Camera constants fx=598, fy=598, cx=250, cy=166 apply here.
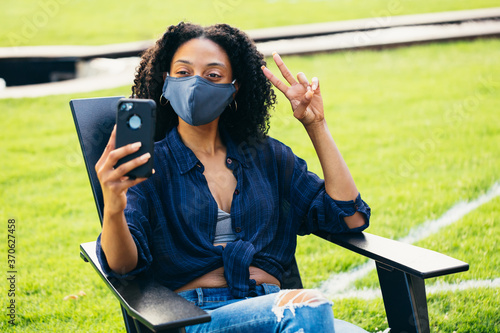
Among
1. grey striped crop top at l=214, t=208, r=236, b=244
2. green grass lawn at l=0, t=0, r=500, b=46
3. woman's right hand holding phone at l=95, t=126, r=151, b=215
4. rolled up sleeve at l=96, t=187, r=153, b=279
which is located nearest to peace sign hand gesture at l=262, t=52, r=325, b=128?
grey striped crop top at l=214, t=208, r=236, b=244

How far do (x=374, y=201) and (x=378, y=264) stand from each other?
9.98 feet

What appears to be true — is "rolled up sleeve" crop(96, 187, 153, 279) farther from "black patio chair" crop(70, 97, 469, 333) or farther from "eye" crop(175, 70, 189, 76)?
"eye" crop(175, 70, 189, 76)

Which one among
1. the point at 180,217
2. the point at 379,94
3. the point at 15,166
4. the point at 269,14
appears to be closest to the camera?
the point at 180,217

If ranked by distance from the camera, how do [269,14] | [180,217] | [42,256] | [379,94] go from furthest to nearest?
[269,14] → [379,94] → [42,256] → [180,217]

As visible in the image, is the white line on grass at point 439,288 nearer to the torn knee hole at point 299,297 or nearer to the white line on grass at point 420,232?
the white line on grass at point 420,232

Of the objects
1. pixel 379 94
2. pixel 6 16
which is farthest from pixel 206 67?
pixel 6 16

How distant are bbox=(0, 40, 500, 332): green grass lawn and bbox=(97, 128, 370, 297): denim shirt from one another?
3.61 ft

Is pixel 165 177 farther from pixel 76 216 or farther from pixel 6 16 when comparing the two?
pixel 6 16

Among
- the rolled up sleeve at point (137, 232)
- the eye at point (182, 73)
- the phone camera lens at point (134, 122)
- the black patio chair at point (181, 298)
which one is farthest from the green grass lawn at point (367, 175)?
the phone camera lens at point (134, 122)

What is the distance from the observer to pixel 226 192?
110 inches

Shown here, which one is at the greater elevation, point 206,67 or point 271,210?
point 206,67

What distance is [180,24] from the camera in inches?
115

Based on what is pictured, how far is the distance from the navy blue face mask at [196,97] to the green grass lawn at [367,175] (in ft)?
5.26

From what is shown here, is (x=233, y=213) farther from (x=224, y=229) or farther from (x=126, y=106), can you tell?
(x=126, y=106)
